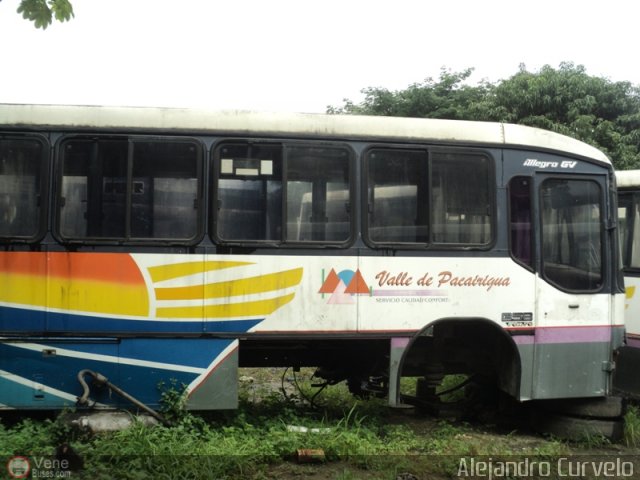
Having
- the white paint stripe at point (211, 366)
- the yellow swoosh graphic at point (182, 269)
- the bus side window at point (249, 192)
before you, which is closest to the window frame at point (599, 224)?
the bus side window at point (249, 192)

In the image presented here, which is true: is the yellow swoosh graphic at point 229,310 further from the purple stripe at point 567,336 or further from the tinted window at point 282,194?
the purple stripe at point 567,336

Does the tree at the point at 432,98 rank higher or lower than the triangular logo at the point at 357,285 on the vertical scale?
higher

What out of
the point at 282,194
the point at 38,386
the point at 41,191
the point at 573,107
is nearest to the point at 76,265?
the point at 41,191

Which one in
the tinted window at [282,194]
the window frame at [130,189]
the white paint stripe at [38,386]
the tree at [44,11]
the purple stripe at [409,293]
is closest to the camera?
the tree at [44,11]

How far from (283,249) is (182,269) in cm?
93

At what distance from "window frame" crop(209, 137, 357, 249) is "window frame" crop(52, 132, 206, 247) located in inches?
3.9

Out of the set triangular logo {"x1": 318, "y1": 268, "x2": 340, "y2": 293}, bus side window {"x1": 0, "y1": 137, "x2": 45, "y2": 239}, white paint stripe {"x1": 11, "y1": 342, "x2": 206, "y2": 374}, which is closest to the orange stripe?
bus side window {"x1": 0, "y1": 137, "x2": 45, "y2": 239}

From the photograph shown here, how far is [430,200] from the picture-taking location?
5.84 metres

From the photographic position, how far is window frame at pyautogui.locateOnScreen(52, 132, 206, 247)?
17.5 feet

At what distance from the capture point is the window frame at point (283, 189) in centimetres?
552

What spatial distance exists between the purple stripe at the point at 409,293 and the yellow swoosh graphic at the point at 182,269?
1.37 m

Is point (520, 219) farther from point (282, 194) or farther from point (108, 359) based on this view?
point (108, 359)

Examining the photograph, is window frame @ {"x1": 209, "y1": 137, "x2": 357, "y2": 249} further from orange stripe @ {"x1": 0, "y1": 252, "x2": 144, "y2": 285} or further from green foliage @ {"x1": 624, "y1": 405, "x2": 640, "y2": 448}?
green foliage @ {"x1": 624, "y1": 405, "x2": 640, "y2": 448}

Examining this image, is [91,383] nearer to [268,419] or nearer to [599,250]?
[268,419]
